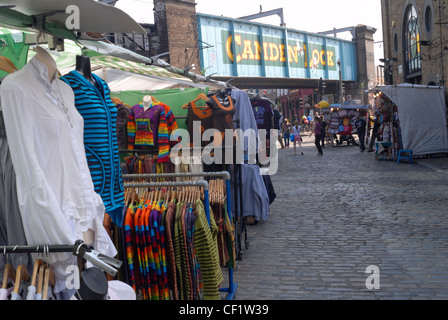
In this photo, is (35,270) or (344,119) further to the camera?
(344,119)

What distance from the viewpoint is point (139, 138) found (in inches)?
238

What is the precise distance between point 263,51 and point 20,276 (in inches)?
1028

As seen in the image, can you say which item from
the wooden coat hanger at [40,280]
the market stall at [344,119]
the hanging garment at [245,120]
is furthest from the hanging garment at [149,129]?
the market stall at [344,119]

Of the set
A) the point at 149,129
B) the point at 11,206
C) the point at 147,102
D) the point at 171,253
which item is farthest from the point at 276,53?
the point at 11,206

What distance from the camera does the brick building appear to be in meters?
17.5

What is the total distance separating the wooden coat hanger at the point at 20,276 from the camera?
2113 millimetres

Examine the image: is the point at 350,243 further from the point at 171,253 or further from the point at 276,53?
the point at 276,53

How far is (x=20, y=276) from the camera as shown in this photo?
216 centimetres

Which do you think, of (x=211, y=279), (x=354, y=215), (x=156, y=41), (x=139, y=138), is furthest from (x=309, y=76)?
(x=211, y=279)

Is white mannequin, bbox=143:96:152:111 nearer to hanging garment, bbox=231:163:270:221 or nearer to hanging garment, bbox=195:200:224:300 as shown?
hanging garment, bbox=231:163:270:221

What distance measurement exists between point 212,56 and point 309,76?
9912mm

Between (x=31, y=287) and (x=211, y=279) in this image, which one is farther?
(x=211, y=279)

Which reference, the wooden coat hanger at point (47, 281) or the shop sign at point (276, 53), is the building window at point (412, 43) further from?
the wooden coat hanger at point (47, 281)
